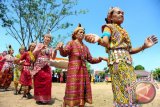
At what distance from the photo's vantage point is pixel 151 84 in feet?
13.3

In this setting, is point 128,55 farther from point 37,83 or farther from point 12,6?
point 12,6

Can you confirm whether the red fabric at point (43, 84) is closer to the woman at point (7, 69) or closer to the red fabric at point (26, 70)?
the red fabric at point (26, 70)

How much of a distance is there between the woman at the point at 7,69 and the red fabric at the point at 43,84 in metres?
3.84

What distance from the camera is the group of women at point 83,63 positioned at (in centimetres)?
408

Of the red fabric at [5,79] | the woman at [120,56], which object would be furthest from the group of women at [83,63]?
the red fabric at [5,79]

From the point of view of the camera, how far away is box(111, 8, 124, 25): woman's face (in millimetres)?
4410

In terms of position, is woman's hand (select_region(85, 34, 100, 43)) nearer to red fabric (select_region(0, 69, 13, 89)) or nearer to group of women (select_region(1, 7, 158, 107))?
group of women (select_region(1, 7, 158, 107))

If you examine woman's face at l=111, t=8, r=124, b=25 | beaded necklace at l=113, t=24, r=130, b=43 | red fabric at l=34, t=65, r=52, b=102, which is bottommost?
red fabric at l=34, t=65, r=52, b=102

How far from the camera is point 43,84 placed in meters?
8.76

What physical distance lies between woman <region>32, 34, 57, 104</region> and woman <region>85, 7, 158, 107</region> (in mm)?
4210

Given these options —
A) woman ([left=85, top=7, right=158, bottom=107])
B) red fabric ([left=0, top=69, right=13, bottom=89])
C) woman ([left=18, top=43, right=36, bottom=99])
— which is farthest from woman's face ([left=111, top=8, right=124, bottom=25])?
red fabric ([left=0, top=69, right=13, bottom=89])

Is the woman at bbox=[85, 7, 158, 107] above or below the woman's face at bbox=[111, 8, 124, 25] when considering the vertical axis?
below

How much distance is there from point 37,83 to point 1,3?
1882cm

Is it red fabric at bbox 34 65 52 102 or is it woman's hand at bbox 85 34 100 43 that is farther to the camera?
red fabric at bbox 34 65 52 102
